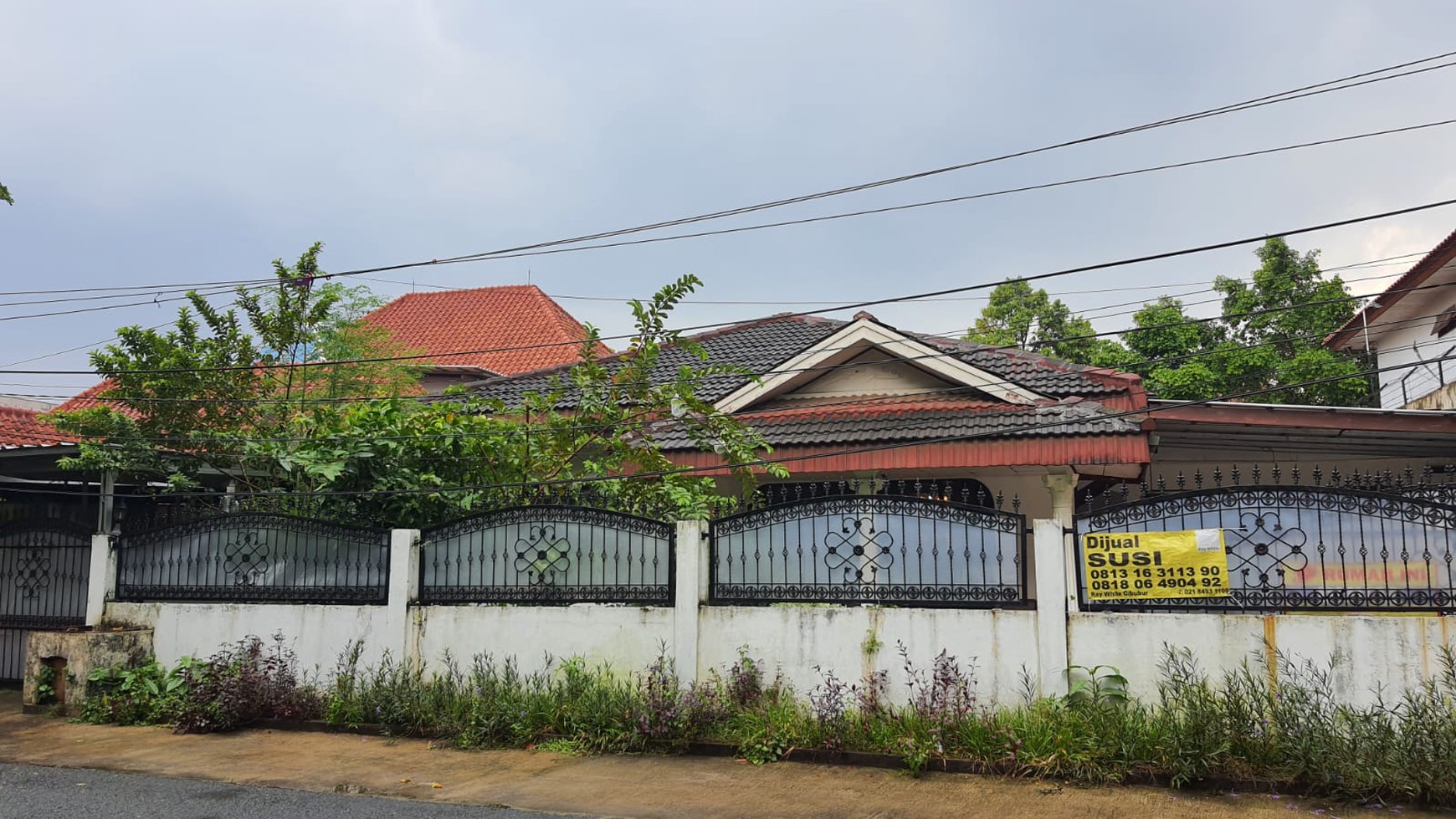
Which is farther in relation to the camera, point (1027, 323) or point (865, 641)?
point (1027, 323)

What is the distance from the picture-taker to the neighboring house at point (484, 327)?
70.8 ft

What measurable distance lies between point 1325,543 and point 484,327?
1925cm

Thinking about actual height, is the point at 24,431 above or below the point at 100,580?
above

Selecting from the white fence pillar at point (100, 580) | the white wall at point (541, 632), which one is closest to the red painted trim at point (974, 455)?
the white wall at point (541, 632)

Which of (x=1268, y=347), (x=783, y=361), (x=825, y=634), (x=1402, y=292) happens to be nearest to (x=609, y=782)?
(x=825, y=634)

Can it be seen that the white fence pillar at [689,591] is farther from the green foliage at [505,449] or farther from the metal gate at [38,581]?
the metal gate at [38,581]

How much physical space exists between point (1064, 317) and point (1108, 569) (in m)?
23.8

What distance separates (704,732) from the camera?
24.5ft

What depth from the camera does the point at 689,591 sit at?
8.03m

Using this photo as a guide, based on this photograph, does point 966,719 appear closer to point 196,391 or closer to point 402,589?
point 402,589

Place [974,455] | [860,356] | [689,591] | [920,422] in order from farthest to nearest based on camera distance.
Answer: [860,356]
[920,422]
[974,455]
[689,591]

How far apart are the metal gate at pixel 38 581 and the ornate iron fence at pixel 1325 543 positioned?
988 cm

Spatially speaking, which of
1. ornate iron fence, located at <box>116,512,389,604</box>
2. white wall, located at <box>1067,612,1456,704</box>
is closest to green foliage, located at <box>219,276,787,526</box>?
ornate iron fence, located at <box>116,512,389,604</box>

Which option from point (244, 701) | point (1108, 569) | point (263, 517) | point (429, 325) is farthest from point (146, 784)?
point (429, 325)
